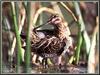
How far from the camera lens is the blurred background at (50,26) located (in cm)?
215

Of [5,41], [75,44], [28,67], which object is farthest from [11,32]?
[75,44]

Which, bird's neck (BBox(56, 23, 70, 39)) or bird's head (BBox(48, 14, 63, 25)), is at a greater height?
bird's head (BBox(48, 14, 63, 25))

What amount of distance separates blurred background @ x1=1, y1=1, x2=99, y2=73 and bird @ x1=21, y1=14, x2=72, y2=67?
0.08 ft

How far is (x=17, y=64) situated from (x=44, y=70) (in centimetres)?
14

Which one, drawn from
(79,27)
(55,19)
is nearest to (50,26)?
(55,19)

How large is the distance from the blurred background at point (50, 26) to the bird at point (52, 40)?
0.02 meters

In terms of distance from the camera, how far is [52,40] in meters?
2.17

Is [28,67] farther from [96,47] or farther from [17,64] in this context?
[96,47]

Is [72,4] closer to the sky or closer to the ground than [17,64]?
closer to the sky

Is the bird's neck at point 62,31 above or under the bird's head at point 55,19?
under

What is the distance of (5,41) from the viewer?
2.16m

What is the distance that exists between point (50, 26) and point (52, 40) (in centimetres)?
7

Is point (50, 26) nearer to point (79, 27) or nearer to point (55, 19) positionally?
point (55, 19)

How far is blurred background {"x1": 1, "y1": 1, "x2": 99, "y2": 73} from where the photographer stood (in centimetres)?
215
